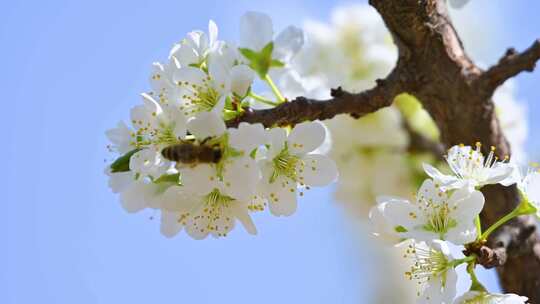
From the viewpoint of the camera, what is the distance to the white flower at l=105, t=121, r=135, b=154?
144 centimetres

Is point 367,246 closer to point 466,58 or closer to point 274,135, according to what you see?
point 466,58

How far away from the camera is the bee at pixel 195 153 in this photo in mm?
1228

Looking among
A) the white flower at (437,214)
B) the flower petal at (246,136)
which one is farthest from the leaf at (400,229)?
the flower petal at (246,136)

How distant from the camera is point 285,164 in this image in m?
1.35

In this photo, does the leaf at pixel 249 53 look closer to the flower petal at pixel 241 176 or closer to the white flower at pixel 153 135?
the white flower at pixel 153 135

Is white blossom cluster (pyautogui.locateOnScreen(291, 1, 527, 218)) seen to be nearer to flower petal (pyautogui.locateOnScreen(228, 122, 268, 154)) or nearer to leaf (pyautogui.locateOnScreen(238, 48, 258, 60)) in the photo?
→ leaf (pyautogui.locateOnScreen(238, 48, 258, 60))

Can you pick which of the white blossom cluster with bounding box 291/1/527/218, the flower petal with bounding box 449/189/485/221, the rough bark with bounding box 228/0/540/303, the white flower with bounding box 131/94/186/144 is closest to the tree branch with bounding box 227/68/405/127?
the rough bark with bounding box 228/0/540/303

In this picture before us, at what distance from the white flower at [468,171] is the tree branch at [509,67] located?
306 millimetres

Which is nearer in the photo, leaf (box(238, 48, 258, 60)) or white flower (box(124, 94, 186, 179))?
white flower (box(124, 94, 186, 179))

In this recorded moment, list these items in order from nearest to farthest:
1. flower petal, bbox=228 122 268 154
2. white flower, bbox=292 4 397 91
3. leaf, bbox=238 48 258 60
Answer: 1. flower petal, bbox=228 122 268 154
2. leaf, bbox=238 48 258 60
3. white flower, bbox=292 4 397 91

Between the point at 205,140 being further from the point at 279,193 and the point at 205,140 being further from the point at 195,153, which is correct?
the point at 279,193

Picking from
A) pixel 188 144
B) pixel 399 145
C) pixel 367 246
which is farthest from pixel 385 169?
pixel 188 144

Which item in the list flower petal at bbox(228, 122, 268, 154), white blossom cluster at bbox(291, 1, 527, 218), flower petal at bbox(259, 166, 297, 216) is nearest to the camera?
flower petal at bbox(228, 122, 268, 154)

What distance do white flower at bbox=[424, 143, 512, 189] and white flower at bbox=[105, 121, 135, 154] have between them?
1.90ft
